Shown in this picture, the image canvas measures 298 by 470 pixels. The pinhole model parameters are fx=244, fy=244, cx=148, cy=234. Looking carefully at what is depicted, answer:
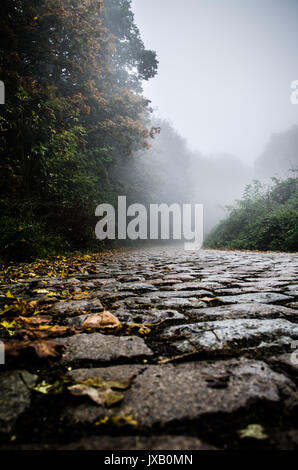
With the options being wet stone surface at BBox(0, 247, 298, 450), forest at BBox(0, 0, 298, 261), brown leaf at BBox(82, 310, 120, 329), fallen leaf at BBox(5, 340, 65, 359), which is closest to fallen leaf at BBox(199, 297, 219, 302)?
wet stone surface at BBox(0, 247, 298, 450)

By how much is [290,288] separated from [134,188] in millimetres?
14340

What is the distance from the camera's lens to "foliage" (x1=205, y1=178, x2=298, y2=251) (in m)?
8.91

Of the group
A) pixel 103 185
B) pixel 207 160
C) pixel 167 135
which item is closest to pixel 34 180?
pixel 103 185

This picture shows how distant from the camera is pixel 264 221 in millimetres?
10250

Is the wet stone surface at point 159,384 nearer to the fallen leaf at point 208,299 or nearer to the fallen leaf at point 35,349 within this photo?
the fallen leaf at point 35,349

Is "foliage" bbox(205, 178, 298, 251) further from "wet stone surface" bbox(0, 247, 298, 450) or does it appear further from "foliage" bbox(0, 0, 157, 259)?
"wet stone surface" bbox(0, 247, 298, 450)

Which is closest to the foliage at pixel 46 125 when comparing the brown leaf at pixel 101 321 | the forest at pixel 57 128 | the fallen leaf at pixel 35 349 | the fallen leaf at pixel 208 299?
the forest at pixel 57 128

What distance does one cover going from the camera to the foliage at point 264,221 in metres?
8.91

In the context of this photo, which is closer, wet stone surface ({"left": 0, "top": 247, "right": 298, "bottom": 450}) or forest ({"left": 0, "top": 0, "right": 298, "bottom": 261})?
wet stone surface ({"left": 0, "top": 247, "right": 298, "bottom": 450})

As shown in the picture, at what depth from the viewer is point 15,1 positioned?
7012 millimetres

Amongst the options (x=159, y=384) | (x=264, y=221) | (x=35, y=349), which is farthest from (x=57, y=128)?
(x=159, y=384)

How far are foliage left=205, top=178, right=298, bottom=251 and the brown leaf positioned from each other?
8.41m

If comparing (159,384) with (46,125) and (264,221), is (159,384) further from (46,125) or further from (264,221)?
(264,221)

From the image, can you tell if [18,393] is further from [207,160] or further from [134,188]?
[207,160]
